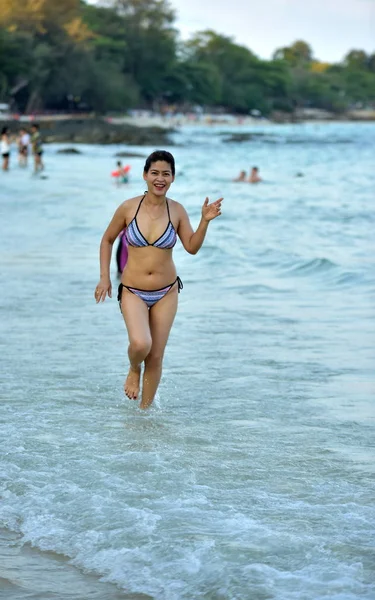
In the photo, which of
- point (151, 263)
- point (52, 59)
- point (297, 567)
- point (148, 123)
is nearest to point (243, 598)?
point (297, 567)

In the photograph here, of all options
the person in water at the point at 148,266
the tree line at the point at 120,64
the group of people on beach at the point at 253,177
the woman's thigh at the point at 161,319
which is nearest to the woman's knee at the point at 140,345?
the person in water at the point at 148,266

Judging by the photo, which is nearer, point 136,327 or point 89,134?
point 136,327

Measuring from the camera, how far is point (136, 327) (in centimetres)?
620

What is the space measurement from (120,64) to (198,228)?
130 metres

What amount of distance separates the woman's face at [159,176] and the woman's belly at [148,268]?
36 cm

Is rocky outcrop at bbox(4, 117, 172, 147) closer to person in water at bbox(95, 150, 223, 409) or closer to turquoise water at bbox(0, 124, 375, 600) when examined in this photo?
turquoise water at bbox(0, 124, 375, 600)

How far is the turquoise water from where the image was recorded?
4379 mm

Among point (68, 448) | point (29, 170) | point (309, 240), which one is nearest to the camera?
point (68, 448)

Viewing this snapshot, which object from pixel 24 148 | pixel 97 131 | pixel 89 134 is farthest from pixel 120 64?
pixel 24 148

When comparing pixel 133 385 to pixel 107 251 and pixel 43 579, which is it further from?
pixel 43 579

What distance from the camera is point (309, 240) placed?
19.4m

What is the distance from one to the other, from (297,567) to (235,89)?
17204 cm

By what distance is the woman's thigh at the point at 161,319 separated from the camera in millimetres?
Answer: 6344

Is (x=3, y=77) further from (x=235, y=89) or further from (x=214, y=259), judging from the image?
(x=214, y=259)
